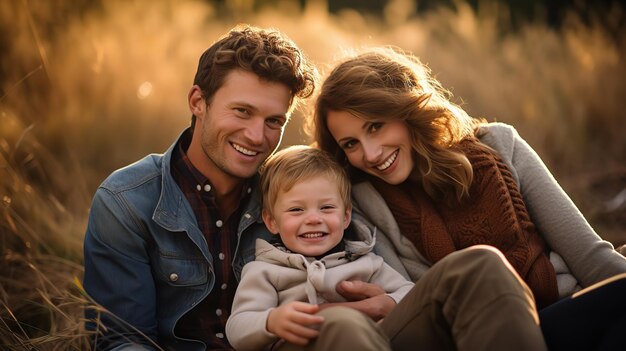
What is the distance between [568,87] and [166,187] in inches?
191

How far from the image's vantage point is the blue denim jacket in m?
2.65

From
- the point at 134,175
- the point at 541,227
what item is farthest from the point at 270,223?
the point at 541,227

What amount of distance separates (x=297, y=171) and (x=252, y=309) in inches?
23.6

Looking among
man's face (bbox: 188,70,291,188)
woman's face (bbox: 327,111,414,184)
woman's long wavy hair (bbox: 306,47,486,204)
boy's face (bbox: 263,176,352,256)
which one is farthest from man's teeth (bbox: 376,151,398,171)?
man's face (bbox: 188,70,291,188)

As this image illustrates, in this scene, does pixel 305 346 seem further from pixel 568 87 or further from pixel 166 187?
pixel 568 87

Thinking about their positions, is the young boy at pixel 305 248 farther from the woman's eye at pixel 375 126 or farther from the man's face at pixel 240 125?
the woman's eye at pixel 375 126

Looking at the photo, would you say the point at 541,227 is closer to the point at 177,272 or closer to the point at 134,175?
the point at 177,272

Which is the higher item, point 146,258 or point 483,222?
point 483,222

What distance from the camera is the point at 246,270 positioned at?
8.81ft

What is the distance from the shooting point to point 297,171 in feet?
9.04

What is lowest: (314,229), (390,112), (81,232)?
(81,232)

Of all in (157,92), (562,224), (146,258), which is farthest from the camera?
(157,92)

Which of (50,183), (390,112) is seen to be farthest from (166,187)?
(50,183)

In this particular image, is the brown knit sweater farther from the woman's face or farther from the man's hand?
the man's hand
